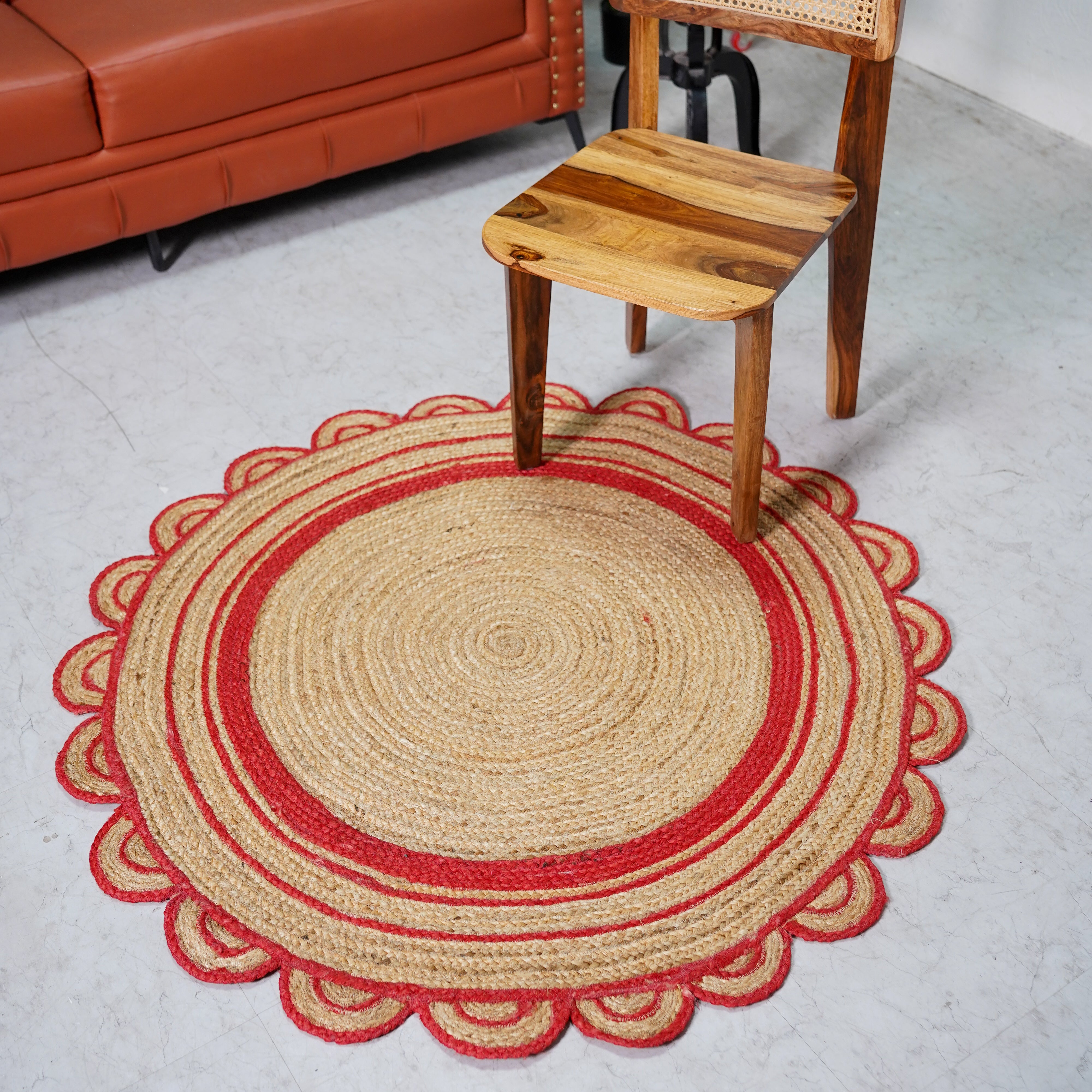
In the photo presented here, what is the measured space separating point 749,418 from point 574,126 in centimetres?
127

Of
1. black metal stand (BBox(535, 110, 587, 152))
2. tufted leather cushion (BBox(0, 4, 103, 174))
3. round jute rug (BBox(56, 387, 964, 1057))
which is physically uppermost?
tufted leather cushion (BBox(0, 4, 103, 174))

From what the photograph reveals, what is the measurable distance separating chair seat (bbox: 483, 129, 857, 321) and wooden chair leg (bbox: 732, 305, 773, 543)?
2.6 inches

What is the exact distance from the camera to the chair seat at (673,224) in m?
1.45

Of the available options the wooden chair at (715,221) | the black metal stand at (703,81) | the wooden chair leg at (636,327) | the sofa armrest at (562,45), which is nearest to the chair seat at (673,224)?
the wooden chair at (715,221)

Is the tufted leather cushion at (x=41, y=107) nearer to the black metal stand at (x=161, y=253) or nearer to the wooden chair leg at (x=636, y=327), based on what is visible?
the black metal stand at (x=161, y=253)

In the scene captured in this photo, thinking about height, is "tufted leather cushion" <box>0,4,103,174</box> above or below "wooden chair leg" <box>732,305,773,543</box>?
above

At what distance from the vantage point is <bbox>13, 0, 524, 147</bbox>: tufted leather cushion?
2115 mm

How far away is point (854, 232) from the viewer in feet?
5.62

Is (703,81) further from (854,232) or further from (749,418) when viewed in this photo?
(749,418)

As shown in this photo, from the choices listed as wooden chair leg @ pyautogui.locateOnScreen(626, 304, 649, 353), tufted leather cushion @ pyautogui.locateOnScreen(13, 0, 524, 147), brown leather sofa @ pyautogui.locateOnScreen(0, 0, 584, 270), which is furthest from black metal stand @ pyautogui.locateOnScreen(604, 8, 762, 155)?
wooden chair leg @ pyautogui.locateOnScreen(626, 304, 649, 353)

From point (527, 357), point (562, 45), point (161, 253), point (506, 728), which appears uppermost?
point (562, 45)

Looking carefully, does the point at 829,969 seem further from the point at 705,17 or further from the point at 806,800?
the point at 705,17

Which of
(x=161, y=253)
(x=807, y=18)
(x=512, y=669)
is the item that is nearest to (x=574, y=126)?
(x=161, y=253)

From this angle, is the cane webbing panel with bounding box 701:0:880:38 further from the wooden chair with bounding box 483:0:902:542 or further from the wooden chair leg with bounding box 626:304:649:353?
the wooden chair leg with bounding box 626:304:649:353
